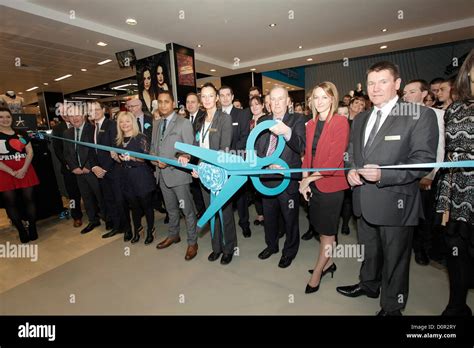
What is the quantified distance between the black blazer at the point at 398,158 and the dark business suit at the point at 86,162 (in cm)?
339

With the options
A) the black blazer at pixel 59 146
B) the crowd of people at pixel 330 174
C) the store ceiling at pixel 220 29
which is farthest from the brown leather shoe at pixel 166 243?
the store ceiling at pixel 220 29

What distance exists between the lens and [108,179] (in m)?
3.44

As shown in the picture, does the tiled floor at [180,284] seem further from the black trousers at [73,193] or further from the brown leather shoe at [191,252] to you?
the black trousers at [73,193]

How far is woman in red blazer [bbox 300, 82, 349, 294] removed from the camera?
75.5 inches

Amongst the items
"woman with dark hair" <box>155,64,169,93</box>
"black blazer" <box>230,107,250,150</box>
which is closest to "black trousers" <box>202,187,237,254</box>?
"black blazer" <box>230,107,250,150</box>

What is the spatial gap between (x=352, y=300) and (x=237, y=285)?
3.15ft

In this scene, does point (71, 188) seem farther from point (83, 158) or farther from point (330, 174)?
point (330, 174)

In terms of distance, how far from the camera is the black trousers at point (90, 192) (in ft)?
11.8

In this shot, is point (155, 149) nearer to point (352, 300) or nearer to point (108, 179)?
point (108, 179)

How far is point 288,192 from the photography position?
2.40 metres

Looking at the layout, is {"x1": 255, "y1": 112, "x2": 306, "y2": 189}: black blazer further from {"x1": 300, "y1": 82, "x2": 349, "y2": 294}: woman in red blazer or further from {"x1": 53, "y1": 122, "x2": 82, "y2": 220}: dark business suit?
{"x1": 53, "y1": 122, "x2": 82, "y2": 220}: dark business suit

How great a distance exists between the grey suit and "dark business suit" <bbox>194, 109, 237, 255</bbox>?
0.18 metres

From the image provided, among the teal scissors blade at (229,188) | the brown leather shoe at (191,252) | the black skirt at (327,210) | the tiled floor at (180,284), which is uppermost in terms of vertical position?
the teal scissors blade at (229,188)
